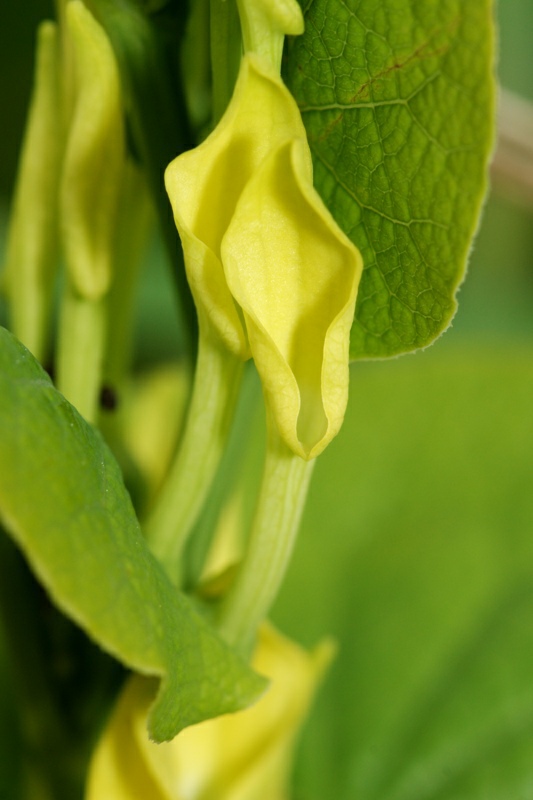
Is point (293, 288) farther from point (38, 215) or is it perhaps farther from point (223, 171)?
point (38, 215)

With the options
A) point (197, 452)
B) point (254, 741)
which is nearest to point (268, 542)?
point (197, 452)

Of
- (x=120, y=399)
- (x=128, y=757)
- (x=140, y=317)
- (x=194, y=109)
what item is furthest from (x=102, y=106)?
(x=140, y=317)

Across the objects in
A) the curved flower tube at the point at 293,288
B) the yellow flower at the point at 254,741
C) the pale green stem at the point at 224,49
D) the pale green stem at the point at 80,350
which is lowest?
the yellow flower at the point at 254,741

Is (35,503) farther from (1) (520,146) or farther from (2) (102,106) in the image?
(1) (520,146)

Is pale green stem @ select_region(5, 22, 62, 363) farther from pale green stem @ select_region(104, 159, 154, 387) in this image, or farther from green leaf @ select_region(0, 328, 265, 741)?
green leaf @ select_region(0, 328, 265, 741)

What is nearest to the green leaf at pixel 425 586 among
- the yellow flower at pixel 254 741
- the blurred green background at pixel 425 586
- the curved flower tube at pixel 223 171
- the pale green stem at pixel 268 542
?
the blurred green background at pixel 425 586

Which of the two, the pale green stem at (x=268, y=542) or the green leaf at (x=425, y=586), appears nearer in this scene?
the pale green stem at (x=268, y=542)

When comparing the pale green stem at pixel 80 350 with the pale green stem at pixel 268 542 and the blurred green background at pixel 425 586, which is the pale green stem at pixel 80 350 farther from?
the blurred green background at pixel 425 586

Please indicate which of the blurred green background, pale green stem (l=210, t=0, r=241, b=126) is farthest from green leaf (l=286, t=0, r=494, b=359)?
the blurred green background
